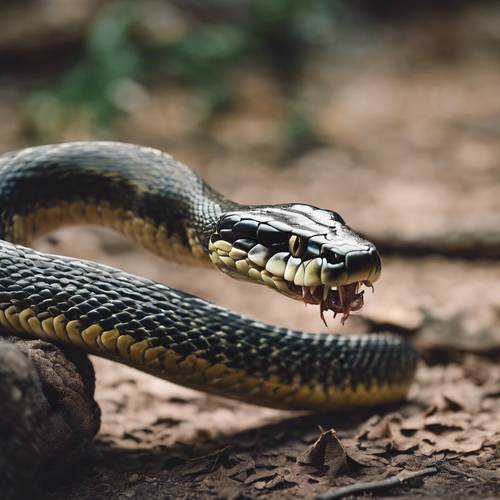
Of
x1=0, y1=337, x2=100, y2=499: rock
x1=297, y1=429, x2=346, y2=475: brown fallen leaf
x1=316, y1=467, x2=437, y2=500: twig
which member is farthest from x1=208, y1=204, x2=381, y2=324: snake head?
x1=0, y1=337, x2=100, y2=499: rock

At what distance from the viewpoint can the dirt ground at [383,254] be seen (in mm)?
5031

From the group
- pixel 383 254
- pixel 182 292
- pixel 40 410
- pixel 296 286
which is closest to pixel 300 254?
pixel 296 286

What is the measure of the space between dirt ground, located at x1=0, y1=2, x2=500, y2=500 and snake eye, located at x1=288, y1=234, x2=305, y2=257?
1.35m

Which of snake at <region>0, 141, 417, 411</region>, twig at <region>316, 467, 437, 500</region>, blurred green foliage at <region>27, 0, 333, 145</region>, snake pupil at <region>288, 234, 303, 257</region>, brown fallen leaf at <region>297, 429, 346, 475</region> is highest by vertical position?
blurred green foliage at <region>27, 0, 333, 145</region>

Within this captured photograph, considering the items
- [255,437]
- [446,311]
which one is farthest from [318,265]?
[446,311]

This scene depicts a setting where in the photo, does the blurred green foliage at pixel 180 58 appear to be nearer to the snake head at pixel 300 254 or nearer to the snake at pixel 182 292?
the snake at pixel 182 292

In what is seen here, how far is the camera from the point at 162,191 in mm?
6352

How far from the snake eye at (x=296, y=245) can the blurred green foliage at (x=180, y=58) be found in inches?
325

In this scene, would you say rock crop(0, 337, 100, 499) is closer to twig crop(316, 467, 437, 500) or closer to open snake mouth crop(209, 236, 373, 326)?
open snake mouth crop(209, 236, 373, 326)

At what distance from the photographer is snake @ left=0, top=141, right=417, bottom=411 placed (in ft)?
16.4

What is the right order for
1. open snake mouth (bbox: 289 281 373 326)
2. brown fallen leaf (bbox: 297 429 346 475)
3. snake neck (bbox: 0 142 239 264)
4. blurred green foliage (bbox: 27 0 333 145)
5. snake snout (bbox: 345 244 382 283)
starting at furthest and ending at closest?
blurred green foliage (bbox: 27 0 333 145)
snake neck (bbox: 0 142 239 264)
brown fallen leaf (bbox: 297 429 346 475)
open snake mouth (bbox: 289 281 373 326)
snake snout (bbox: 345 244 382 283)

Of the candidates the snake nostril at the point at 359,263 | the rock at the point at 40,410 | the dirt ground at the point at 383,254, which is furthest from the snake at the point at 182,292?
the dirt ground at the point at 383,254

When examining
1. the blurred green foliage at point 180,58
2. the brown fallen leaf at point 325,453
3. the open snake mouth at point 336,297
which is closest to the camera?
the open snake mouth at point 336,297

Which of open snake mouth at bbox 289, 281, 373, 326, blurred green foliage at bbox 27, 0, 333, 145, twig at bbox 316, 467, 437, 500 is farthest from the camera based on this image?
blurred green foliage at bbox 27, 0, 333, 145
